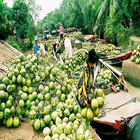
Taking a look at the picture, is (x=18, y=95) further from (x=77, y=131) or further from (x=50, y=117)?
(x=77, y=131)

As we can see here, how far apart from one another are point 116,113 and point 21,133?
8.17ft

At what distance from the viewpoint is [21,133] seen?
70.1 inches

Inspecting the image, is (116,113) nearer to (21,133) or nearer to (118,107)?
(118,107)

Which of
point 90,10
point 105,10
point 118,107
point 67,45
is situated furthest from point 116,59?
point 90,10

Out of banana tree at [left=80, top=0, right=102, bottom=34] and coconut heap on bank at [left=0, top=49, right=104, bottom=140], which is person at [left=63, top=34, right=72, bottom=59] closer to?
coconut heap on bank at [left=0, top=49, right=104, bottom=140]

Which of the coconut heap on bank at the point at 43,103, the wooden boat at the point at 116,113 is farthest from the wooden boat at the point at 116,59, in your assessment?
the coconut heap on bank at the point at 43,103

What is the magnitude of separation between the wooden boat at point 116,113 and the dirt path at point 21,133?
1.82 m

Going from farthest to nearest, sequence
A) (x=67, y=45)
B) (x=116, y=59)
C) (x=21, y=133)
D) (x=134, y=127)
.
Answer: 1. (x=116, y=59)
2. (x=67, y=45)
3. (x=134, y=127)
4. (x=21, y=133)

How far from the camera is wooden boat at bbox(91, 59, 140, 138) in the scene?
311 cm

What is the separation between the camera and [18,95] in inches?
79.0

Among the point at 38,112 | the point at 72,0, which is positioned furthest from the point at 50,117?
the point at 72,0

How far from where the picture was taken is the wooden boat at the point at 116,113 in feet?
10.2

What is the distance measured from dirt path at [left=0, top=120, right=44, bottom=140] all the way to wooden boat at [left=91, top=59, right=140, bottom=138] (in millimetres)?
1824

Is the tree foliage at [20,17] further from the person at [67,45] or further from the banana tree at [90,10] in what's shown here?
the person at [67,45]
